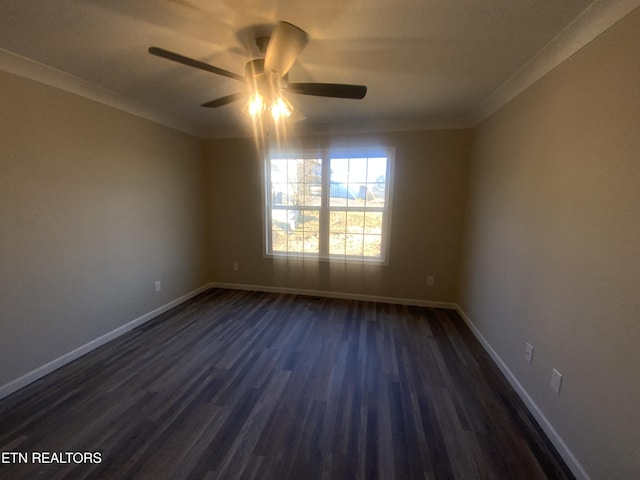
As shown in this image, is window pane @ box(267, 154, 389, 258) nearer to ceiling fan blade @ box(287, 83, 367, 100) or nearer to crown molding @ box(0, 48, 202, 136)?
crown molding @ box(0, 48, 202, 136)

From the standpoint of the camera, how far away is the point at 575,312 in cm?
141

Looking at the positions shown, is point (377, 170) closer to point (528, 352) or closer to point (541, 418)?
point (528, 352)

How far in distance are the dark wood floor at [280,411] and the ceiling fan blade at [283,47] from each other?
213 cm

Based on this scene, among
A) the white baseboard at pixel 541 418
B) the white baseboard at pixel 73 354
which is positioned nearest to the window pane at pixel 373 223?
the white baseboard at pixel 541 418

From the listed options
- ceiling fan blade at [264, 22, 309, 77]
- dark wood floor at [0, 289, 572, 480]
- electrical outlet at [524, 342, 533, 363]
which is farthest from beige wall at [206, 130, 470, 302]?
ceiling fan blade at [264, 22, 309, 77]

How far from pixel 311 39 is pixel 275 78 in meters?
0.33

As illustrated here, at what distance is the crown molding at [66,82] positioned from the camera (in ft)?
5.79

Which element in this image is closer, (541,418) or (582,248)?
(582,248)

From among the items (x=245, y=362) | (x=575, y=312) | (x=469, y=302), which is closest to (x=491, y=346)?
(x=469, y=302)

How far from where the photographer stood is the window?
3438 millimetres

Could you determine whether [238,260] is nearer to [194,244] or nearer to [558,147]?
[194,244]

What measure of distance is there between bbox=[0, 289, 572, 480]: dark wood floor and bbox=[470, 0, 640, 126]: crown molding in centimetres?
222

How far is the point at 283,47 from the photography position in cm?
142

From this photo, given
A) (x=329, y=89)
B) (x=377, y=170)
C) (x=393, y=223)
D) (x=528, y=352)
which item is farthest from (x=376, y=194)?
(x=528, y=352)
